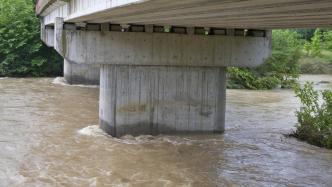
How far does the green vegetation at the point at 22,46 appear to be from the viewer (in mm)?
33594

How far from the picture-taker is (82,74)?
2930 centimetres

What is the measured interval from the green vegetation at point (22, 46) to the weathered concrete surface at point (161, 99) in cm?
2057

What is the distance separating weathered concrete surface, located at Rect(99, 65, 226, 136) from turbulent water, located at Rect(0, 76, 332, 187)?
374 millimetres

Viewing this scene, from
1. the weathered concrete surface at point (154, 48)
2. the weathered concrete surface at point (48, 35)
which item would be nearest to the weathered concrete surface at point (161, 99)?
the weathered concrete surface at point (154, 48)

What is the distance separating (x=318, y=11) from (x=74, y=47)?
7.45 meters

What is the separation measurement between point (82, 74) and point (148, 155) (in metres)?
17.7

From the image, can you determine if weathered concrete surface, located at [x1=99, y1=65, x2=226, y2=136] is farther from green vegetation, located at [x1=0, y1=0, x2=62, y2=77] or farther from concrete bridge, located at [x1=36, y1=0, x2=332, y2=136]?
green vegetation, located at [x1=0, y1=0, x2=62, y2=77]

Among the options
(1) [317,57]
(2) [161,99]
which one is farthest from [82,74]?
(1) [317,57]

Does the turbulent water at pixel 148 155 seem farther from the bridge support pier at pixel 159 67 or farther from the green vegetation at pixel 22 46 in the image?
the green vegetation at pixel 22 46

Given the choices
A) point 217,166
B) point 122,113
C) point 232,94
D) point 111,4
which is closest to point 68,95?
point 232,94

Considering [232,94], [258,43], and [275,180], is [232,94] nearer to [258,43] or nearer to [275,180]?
[258,43]

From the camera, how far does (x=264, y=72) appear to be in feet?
109

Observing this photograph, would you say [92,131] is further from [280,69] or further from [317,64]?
[317,64]

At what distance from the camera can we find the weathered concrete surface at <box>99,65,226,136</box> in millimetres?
13867
